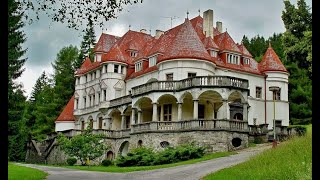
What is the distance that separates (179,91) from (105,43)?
21391mm

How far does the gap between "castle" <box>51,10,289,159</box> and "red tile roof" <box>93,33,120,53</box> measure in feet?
0.42

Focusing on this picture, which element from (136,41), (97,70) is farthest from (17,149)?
(136,41)

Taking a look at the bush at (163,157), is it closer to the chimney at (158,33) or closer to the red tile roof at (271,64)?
the red tile roof at (271,64)

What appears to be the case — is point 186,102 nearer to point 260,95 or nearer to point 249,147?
point 249,147

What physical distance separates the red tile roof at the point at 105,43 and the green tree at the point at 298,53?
21483 mm

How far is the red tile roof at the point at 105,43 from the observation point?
2130 inches

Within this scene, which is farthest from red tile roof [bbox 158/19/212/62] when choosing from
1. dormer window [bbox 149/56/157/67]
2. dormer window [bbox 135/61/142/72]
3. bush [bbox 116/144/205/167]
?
bush [bbox 116/144/205/167]

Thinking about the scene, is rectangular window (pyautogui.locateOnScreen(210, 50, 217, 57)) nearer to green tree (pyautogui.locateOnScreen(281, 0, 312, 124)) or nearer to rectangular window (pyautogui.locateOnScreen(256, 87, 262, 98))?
rectangular window (pyautogui.locateOnScreen(256, 87, 262, 98))

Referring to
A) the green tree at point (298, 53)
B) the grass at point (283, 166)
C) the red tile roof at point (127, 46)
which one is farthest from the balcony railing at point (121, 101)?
the grass at point (283, 166)

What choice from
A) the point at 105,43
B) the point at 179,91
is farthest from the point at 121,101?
the point at 105,43

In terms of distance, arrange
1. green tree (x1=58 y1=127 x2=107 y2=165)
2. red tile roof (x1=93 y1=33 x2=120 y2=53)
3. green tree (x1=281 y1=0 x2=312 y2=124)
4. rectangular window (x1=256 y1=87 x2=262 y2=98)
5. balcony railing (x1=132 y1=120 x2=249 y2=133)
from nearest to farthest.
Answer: balcony railing (x1=132 y1=120 x2=249 y2=133)
green tree (x1=58 y1=127 x2=107 y2=165)
green tree (x1=281 y1=0 x2=312 y2=124)
rectangular window (x1=256 y1=87 x2=262 y2=98)
red tile roof (x1=93 y1=33 x2=120 y2=53)

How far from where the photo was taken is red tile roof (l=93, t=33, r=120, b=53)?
54.1 m

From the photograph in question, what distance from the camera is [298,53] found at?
36062mm

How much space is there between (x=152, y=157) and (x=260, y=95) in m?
19.3
